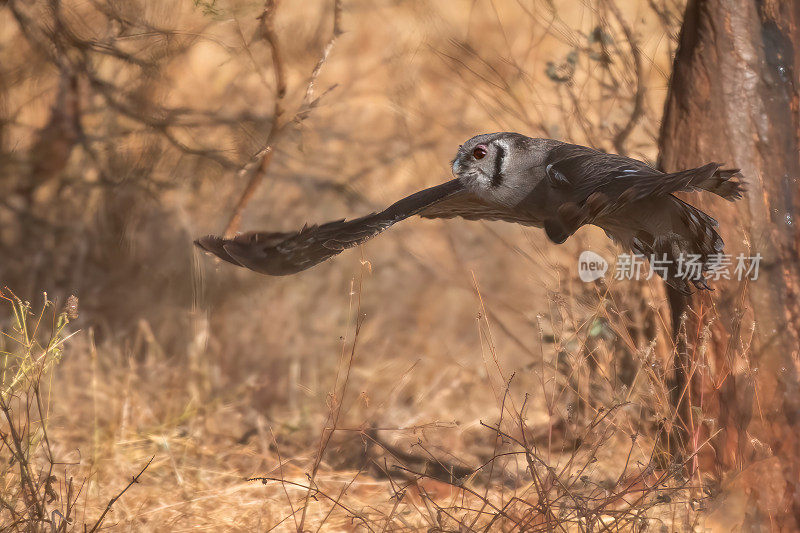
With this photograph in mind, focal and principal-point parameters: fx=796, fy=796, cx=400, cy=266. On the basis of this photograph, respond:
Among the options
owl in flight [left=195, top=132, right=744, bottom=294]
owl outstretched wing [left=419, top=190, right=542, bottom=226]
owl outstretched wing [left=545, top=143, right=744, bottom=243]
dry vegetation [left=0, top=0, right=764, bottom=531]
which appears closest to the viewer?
owl outstretched wing [left=545, top=143, right=744, bottom=243]

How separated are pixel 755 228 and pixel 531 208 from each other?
963 millimetres

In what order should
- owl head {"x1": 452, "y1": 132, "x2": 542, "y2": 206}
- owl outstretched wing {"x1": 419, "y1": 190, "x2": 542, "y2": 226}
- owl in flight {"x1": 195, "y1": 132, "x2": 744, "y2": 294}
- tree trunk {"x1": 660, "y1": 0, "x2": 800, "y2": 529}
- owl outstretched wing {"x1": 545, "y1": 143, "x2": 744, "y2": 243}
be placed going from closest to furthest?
1. owl outstretched wing {"x1": 545, "y1": 143, "x2": 744, "y2": 243}
2. owl in flight {"x1": 195, "y1": 132, "x2": 744, "y2": 294}
3. owl head {"x1": 452, "y1": 132, "x2": 542, "y2": 206}
4. owl outstretched wing {"x1": 419, "y1": 190, "x2": 542, "y2": 226}
5. tree trunk {"x1": 660, "y1": 0, "x2": 800, "y2": 529}

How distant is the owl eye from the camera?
9.12ft

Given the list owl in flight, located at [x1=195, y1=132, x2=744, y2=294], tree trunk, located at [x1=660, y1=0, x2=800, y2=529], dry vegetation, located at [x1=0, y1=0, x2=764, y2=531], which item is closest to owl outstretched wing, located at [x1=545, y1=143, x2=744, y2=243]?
owl in flight, located at [x1=195, y1=132, x2=744, y2=294]

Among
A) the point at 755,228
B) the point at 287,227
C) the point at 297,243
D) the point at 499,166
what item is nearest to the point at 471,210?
the point at 499,166

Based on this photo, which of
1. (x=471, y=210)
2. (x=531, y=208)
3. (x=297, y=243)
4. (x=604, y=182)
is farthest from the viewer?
(x=471, y=210)

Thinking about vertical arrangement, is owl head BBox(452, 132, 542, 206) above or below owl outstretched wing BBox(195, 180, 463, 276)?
above

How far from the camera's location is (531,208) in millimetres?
2748

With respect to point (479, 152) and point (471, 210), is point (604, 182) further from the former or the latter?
point (471, 210)

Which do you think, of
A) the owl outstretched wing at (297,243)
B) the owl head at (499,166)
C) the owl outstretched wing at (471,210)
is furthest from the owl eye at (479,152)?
the owl outstretched wing at (297,243)

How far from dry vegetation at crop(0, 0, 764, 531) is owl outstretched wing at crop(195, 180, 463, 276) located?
3.96ft

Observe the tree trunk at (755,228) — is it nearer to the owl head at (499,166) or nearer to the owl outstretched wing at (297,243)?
the owl head at (499,166)

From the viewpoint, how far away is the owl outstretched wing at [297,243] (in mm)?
2469

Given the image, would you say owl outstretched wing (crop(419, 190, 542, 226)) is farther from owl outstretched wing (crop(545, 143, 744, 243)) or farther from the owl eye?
owl outstretched wing (crop(545, 143, 744, 243))
